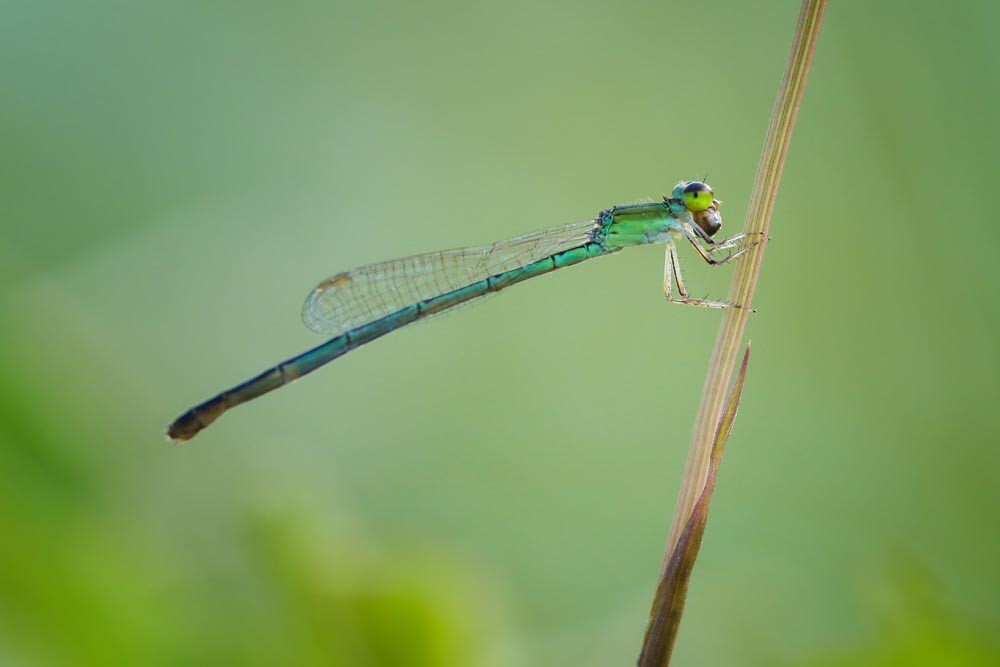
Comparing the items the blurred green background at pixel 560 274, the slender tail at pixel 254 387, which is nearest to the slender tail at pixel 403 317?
the slender tail at pixel 254 387

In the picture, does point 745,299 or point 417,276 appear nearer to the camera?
point 745,299

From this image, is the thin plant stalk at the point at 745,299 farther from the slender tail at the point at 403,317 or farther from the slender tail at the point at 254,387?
the slender tail at the point at 403,317

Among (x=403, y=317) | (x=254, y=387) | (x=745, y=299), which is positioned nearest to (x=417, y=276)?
(x=403, y=317)

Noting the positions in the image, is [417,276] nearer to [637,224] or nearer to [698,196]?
[637,224]

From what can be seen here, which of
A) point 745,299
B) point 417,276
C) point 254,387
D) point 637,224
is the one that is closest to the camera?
point 745,299

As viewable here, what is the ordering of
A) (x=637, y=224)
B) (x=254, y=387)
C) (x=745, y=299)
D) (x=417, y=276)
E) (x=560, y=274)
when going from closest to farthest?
(x=745, y=299) < (x=254, y=387) < (x=637, y=224) < (x=417, y=276) < (x=560, y=274)

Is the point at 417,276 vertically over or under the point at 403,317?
over
